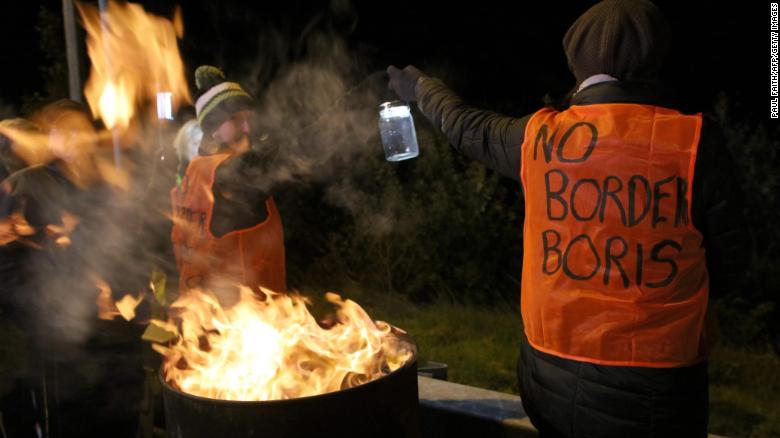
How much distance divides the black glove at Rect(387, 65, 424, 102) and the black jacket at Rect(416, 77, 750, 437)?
1.94 ft

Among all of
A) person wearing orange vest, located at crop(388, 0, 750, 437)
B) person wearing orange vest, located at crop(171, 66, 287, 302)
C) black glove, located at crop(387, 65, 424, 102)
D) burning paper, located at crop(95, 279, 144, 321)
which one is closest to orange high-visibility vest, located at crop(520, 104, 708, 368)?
person wearing orange vest, located at crop(388, 0, 750, 437)

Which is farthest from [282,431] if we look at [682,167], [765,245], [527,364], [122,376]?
[765,245]

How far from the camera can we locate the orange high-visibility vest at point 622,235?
2150mm

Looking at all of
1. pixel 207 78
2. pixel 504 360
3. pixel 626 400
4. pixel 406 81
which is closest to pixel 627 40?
pixel 406 81

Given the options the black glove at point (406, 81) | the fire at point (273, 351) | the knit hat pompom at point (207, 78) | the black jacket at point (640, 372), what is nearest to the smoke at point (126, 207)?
the knit hat pompom at point (207, 78)

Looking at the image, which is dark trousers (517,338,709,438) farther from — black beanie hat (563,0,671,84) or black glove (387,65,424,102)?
black glove (387,65,424,102)

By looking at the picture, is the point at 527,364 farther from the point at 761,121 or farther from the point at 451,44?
the point at 451,44

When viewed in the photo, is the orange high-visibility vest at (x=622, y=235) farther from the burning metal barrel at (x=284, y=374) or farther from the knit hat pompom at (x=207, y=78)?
the knit hat pompom at (x=207, y=78)

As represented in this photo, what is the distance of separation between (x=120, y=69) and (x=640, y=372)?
244 inches

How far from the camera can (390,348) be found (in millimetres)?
2902

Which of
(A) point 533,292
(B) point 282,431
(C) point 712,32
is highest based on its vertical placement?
(C) point 712,32

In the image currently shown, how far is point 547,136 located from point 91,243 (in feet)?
9.58

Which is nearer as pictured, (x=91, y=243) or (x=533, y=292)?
(x=533, y=292)

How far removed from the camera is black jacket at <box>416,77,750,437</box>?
6.90 ft
